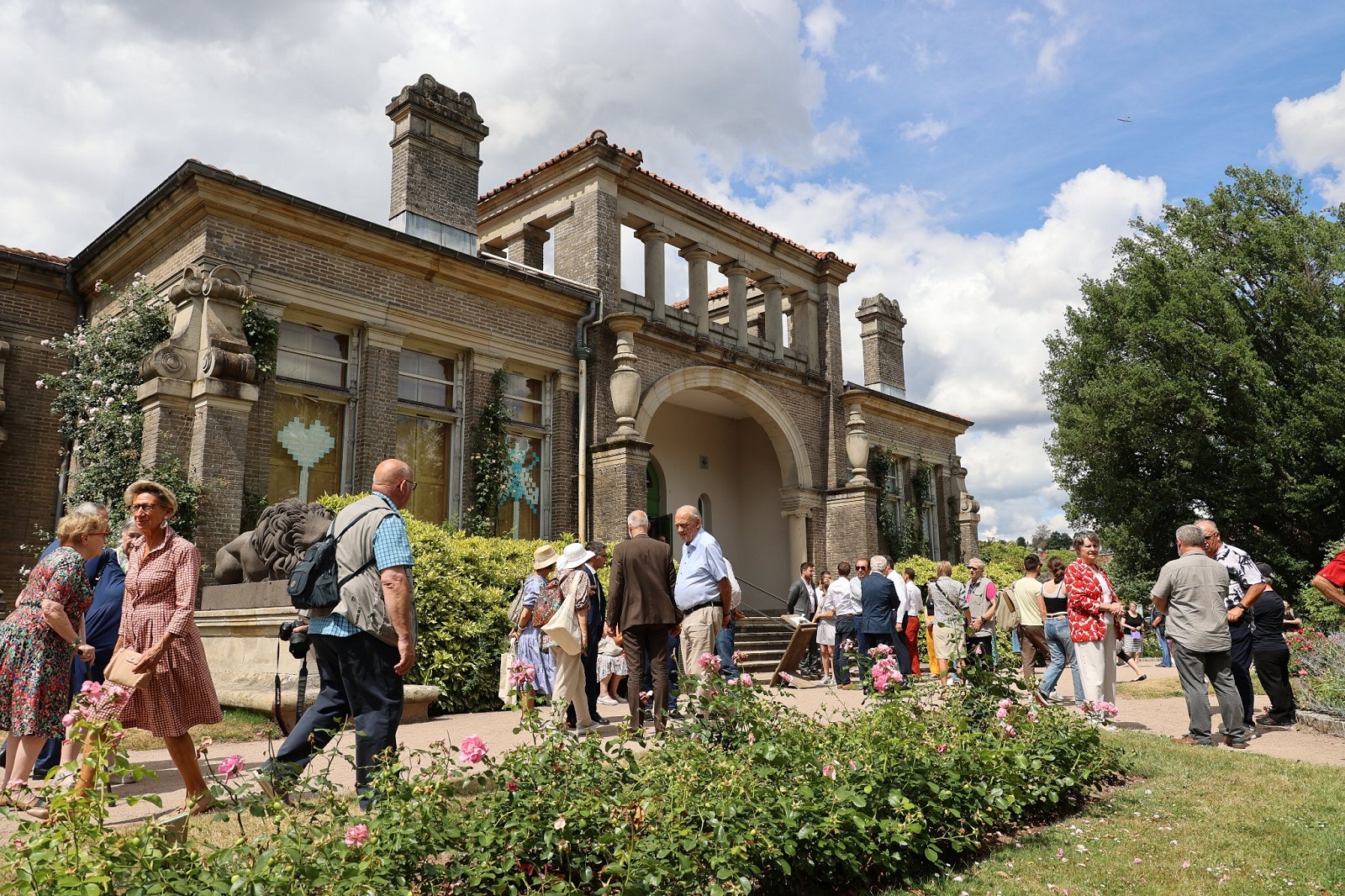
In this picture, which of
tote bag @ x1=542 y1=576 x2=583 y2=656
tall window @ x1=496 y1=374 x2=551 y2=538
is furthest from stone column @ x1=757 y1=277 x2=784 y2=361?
tote bag @ x1=542 y1=576 x2=583 y2=656

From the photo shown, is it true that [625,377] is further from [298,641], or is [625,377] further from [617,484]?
[298,641]

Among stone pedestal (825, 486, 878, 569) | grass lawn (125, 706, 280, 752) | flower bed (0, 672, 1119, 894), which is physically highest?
stone pedestal (825, 486, 878, 569)

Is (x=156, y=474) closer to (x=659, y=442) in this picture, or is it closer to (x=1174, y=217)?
(x=659, y=442)

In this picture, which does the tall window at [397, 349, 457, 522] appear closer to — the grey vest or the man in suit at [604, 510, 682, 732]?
the man in suit at [604, 510, 682, 732]

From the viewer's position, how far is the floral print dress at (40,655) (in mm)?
5094

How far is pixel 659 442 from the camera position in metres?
21.3

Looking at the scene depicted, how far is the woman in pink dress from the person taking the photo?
458 cm

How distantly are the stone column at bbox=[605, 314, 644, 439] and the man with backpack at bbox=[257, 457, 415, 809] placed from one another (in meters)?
11.0

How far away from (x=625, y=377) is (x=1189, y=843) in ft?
40.8

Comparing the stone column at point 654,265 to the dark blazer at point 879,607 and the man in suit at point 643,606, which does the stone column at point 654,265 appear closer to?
the dark blazer at point 879,607

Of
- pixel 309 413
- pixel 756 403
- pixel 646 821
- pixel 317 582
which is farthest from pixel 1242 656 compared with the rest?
pixel 756 403

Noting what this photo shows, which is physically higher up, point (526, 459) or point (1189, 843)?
point (526, 459)

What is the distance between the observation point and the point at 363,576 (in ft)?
15.0

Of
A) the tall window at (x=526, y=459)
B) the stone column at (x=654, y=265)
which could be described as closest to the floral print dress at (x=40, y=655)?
the tall window at (x=526, y=459)
